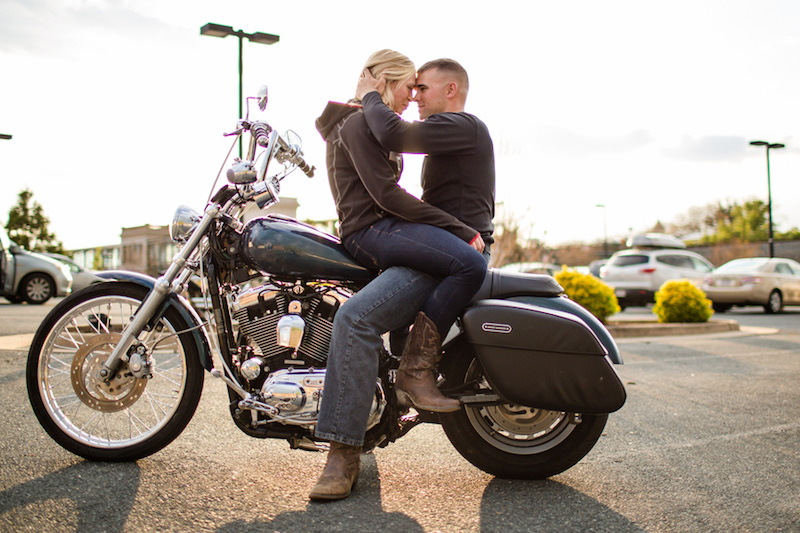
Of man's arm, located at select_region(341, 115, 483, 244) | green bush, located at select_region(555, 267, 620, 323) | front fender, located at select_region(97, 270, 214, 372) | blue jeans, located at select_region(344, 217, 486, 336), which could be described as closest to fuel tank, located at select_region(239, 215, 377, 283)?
blue jeans, located at select_region(344, 217, 486, 336)

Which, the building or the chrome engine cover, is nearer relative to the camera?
the chrome engine cover

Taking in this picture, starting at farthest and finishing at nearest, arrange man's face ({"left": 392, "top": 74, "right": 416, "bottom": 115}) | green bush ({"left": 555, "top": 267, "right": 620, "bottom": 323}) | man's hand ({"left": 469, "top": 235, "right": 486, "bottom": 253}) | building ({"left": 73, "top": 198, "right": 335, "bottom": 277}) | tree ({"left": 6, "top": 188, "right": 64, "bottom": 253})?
1. tree ({"left": 6, "top": 188, "right": 64, "bottom": 253})
2. building ({"left": 73, "top": 198, "right": 335, "bottom": 277})
3. green bush ({"left": 555, "top": 267, "right": 620, "bottom": 323})
4. man's face ({"left": 392, "top": 74, "right": 416, "bottom": 115})
5. man's hand ({"left": 469, "top": 235, "right": 486, "bottom": 253})

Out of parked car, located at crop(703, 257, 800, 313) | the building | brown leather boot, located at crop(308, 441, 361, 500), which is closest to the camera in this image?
brown leather boot, located at crop(308, 441, 361, 500)

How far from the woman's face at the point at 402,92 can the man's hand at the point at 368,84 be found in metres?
0.05

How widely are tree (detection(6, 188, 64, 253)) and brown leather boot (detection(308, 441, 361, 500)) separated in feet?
171

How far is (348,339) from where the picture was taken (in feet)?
8.43

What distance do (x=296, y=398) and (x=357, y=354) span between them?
0.32 metres

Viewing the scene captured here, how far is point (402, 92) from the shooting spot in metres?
2.86

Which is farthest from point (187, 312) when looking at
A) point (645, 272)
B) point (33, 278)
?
point (645, 272)

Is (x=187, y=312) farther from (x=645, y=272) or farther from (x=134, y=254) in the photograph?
(x=134, y=254)

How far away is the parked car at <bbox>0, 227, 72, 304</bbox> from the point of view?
14.6m

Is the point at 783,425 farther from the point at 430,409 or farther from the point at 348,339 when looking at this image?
the point at 348,339

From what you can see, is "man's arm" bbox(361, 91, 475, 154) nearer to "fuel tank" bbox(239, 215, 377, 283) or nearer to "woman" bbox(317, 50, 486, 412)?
"woman" bbox(317, 50, 486, 412)

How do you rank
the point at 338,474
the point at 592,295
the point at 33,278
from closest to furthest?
the point at 338,474, the point at 592,295, the point at 33,278
